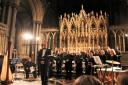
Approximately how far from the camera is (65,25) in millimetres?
14883

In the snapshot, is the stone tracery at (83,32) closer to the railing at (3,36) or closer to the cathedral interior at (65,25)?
the cathedral interior at (65,25)

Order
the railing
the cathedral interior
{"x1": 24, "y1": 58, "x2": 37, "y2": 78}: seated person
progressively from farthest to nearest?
the cathedral interior, the railing, {"x1": 24, "y1": 58, "x2": 37, "y2": 78}: seated person

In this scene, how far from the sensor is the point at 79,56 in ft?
30.1

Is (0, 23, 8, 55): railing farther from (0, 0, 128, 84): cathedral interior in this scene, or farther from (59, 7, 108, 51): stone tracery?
(59, 7, 108, 51): stone tracery

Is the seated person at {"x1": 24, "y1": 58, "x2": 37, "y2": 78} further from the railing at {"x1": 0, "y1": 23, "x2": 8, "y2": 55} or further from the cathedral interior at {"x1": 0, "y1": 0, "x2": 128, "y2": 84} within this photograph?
the cathedral interior at {"x1": 0, "y1": 0, "x2": 128, "y2": 84}

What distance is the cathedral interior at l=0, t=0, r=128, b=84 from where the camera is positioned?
39.9 ft

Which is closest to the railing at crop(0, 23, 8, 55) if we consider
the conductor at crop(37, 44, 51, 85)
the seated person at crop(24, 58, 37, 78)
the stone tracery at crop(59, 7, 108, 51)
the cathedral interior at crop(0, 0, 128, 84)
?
the cathedral interior at crop(0, 0, 128, 84)

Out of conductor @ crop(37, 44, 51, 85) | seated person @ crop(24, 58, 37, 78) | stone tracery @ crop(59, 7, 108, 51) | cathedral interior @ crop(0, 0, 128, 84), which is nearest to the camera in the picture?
conductor @ crop(37, 44, 51, 85)

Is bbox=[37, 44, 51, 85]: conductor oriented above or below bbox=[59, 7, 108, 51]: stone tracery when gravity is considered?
below

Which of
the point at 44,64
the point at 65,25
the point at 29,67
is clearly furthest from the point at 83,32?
the point at 44,64

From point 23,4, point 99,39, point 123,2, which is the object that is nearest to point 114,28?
point 99,39

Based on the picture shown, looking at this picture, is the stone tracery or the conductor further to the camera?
the stone tracery

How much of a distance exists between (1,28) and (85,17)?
19.9 feet

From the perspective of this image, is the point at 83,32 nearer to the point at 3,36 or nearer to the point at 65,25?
the point at 65,25
